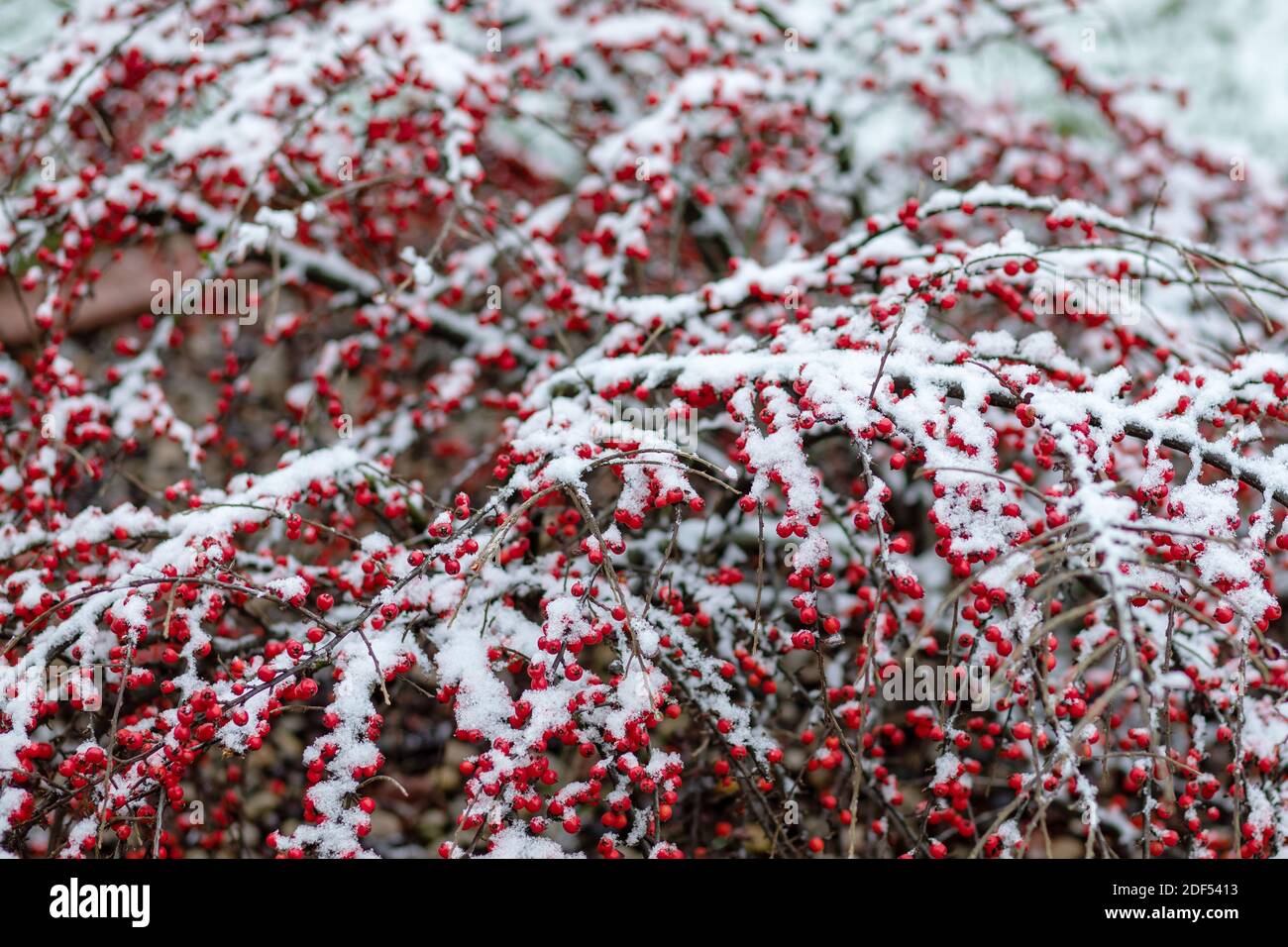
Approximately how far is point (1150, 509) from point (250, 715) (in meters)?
1.72

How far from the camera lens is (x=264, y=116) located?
9.55 ft

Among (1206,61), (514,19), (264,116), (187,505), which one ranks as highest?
(1206,61)

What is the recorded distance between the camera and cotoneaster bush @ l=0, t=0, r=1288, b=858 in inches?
61.9

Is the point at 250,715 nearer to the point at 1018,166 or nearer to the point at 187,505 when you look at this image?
the point at 187,505

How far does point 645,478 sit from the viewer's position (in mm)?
1752

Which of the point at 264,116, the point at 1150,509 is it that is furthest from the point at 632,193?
the point at 1150,509

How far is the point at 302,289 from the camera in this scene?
12.8ft

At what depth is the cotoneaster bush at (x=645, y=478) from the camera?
1.57 metres

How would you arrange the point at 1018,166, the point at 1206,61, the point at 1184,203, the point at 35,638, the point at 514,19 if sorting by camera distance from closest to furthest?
1. the point at 35,638
2. the point at 514,19
3. the point at 1018,166
4. the point at 1184,203
5. the point at 1206,61
